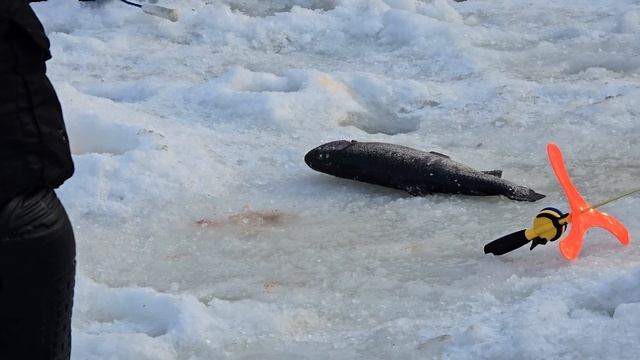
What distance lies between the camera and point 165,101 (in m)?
5.66

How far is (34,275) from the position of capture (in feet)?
6.47

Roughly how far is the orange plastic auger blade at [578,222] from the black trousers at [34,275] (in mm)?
1870

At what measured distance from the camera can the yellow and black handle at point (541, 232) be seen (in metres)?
3.38

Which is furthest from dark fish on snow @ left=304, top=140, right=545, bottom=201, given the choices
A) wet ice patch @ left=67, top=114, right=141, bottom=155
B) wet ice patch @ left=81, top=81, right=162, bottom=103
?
wet ice patch @ left=81, top=81, right=162, bottom=103

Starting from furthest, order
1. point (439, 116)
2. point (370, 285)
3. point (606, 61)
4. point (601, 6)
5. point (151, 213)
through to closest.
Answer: point (601, 6)
point (606, 61)
point (439, 116)
point (151, 213)
point (370, 285)

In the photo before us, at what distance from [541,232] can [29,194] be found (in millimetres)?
2013

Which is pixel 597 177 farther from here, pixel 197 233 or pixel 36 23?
pixel 36 23

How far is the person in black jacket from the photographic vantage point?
1.89 m

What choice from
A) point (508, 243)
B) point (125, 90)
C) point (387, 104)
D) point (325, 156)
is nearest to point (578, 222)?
point (508, 243)

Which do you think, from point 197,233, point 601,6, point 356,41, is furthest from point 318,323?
point 601,6

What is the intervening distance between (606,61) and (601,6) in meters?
1.55

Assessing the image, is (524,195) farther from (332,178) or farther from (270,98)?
(270,98)

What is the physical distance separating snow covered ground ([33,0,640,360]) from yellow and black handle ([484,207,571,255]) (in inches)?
2.7

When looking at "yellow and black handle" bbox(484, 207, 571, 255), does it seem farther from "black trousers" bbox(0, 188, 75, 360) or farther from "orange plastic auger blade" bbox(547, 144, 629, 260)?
"black trousers" bbox(0, 188, 75, 360)
